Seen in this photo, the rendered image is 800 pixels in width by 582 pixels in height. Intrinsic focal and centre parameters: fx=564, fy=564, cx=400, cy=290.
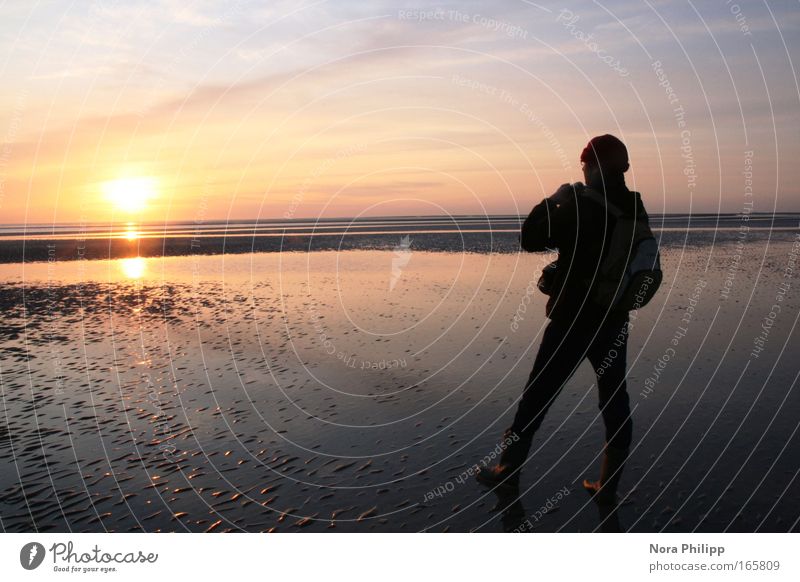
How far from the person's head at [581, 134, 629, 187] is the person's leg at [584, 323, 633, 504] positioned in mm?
1564

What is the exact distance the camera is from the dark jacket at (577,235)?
19.2 ft

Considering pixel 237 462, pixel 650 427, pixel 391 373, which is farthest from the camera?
pixel 391 373

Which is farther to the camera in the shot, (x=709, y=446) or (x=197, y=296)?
(x=197, y=296)

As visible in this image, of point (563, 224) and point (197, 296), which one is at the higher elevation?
point (563, 224)

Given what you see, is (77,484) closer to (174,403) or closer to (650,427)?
(174,403)

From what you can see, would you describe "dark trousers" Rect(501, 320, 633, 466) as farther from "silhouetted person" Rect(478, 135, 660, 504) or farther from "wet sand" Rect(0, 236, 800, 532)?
Answer: "wet sand" Rect(0, 236, 800, 532)

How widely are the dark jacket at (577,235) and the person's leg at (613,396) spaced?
21 centimetres

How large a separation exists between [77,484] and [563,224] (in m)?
6.55

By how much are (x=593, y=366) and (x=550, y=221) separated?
164 centimetres

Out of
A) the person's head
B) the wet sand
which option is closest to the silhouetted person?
the person's head

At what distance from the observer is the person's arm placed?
19.0 feet

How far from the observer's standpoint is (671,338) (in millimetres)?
13484

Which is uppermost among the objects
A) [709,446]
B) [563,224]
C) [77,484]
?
[563,224]
